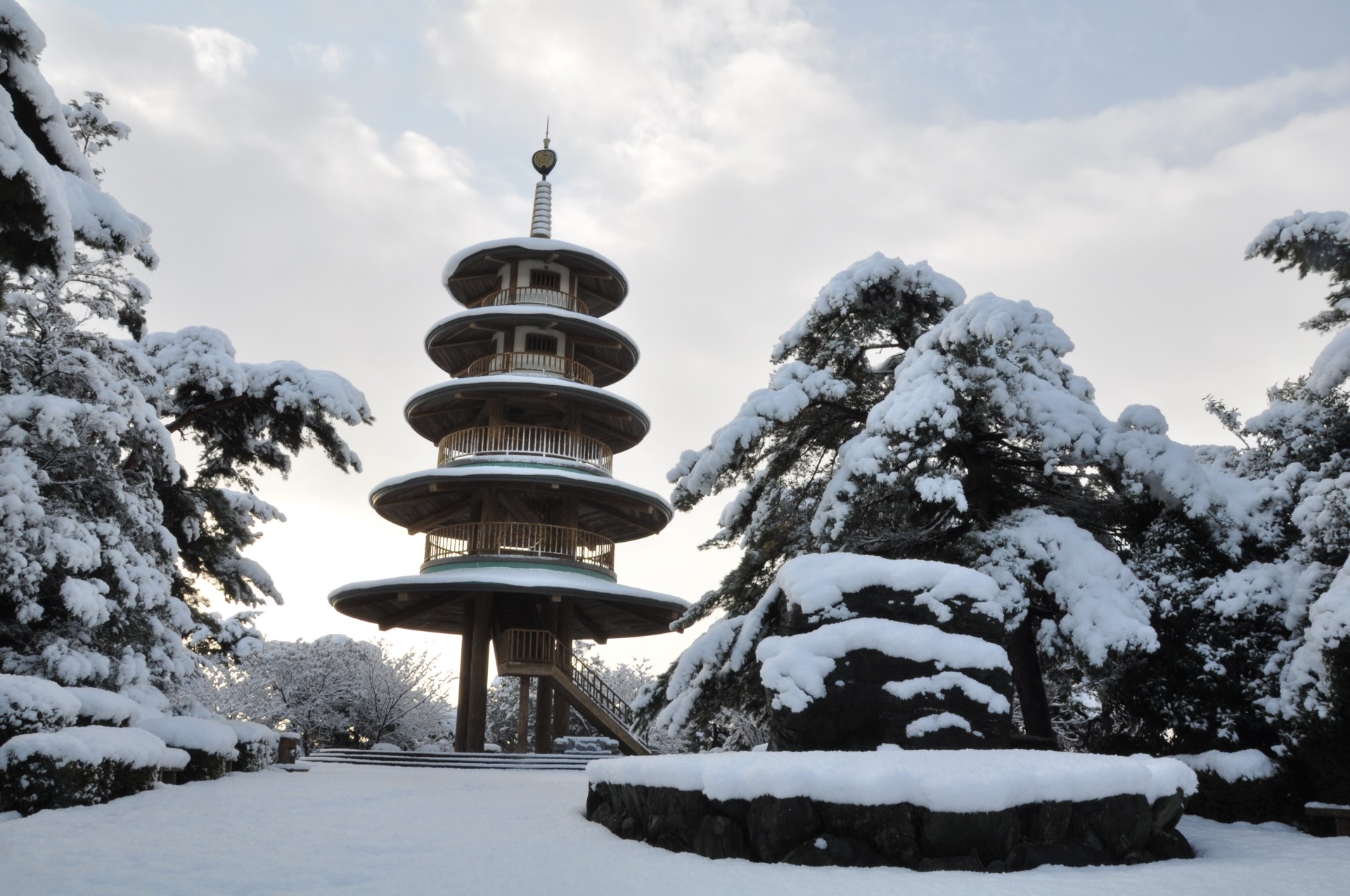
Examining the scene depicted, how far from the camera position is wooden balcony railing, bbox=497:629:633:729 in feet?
74.6

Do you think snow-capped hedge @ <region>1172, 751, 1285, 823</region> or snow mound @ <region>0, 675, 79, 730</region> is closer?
snow-capped hedge @ <region>1172, 751, 1285, 823</region>

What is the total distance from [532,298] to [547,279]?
1.45 metres

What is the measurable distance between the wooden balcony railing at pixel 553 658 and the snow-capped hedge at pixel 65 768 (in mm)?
13365

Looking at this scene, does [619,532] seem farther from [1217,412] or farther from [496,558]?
[1217,412]

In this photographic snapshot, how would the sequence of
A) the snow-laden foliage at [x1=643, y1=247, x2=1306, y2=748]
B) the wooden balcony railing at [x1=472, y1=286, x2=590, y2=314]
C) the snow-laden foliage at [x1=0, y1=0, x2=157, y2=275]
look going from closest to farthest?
1. the snow-laden foliage at [x1=0, y1=0, x2=157, y2=275]
2. the snow-laden foliage at [x1=643, y1=247, x2=1306, y2=748]
3. the wooden balcony railing at [x1=472, y1=286, x2=590, y2=314]

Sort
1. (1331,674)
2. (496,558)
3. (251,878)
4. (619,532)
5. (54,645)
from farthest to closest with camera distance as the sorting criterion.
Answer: (619,532)
(496,558)
(54,645)
(1331,674)
(251,878)

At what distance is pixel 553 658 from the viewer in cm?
2289

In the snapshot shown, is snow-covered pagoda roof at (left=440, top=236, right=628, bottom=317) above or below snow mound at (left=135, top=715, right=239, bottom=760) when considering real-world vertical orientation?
above

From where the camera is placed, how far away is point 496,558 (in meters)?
23.6

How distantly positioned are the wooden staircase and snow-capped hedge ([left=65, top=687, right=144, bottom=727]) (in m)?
11.4

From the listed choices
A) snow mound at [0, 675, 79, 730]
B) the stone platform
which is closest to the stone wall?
the stone platform

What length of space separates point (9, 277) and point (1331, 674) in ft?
50.6

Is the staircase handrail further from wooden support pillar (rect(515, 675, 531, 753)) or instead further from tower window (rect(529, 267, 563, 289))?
tower window (rect(529, 267, 563, 289))

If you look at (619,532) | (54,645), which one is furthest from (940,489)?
(619,532)
